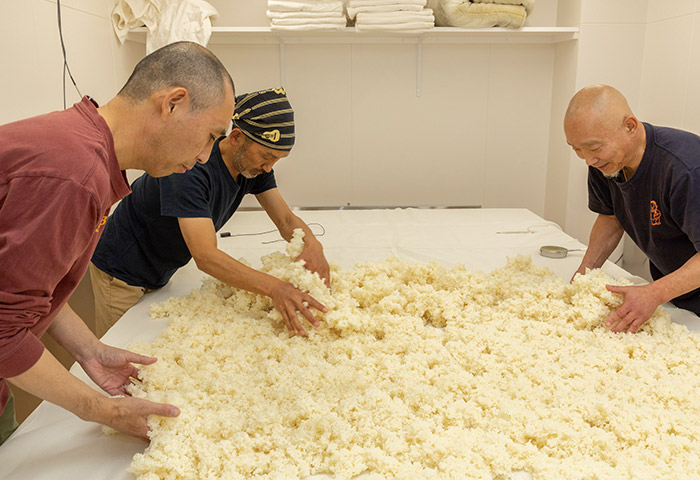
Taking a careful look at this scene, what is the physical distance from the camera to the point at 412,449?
1.15 metres

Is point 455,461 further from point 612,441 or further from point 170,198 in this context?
point 170,198

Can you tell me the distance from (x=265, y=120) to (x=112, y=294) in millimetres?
891

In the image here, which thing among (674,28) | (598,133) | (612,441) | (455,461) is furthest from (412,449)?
(674,28)

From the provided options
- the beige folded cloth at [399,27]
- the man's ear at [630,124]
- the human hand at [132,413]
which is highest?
the beige folded cloth at [399,27]

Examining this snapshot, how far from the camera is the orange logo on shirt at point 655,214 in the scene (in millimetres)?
1840

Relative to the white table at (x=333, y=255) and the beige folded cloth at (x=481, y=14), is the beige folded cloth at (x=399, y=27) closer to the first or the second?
the beige folded cloth at (x=481, y=14)

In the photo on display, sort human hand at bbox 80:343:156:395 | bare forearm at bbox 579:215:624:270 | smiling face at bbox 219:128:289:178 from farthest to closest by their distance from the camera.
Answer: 1. bare forearm at bbox 579:215:624:270
2. smiling face at bbox 219:128:289:178
3. human hand at bbox 80:343:156:395

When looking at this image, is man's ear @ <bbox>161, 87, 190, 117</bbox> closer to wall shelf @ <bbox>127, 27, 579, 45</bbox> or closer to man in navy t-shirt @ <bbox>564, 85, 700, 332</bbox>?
man in navy t-shirt @ <bbox>564, 85, 700, 332</bbox>

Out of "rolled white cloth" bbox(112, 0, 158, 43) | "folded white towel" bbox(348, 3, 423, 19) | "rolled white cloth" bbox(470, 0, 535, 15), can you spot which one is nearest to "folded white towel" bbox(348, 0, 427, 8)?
"folded white towel" bbox(348, 3, 423, 19)

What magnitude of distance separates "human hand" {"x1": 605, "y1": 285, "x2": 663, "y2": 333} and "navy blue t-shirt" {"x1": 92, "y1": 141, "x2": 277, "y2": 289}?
1316 mm

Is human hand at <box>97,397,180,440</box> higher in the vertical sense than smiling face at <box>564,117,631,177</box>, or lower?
lower

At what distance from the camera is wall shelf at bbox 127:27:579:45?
3500 mm

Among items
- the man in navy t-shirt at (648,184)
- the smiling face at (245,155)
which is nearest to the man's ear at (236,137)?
the smiling face at (245,155)

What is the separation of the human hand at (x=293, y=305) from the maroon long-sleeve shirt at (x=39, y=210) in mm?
729
